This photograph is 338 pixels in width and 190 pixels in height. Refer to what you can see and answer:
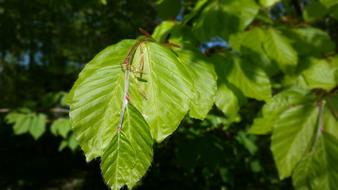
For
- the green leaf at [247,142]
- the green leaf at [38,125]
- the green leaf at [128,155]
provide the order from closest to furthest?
the green leaf at [128,155], the green leaf at [247,142], the green leaf at [38,125]

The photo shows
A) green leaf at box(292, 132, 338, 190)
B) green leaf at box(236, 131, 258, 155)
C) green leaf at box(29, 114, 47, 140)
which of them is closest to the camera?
green leaf at box(292, 132, 338, 190)

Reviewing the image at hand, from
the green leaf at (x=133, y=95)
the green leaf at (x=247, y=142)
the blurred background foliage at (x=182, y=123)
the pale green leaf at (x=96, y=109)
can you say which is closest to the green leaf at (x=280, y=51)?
the blurred background foliage at (x=182, y=123)

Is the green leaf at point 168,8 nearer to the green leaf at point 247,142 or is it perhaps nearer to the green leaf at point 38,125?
the green leaf at point 247,142

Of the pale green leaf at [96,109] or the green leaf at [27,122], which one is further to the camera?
the green leaf at [27,122]

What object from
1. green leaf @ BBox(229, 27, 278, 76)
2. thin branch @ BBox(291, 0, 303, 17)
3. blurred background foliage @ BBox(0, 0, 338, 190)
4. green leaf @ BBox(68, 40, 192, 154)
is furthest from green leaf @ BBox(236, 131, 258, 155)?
green leaf @ BBox(68, 40, 192, 154)

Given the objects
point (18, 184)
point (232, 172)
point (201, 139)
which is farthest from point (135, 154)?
point (18, 184)

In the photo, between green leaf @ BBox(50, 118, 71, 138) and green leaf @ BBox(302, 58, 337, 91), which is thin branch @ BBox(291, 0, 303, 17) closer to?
green leaf @ BBox(302, 58, 337, 91)

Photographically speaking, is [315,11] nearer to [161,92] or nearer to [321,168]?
[321,168]

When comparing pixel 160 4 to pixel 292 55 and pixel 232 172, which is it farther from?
pixel 232 172
